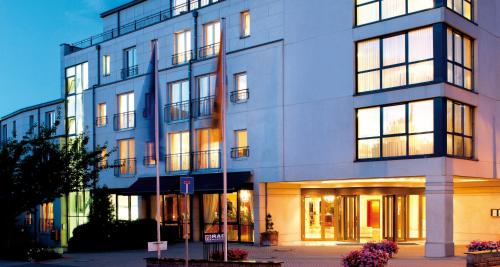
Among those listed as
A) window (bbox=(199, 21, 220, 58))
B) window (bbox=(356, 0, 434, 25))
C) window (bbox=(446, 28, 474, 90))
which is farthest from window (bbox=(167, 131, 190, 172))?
window (bbox=(446, 28, 474, 90))

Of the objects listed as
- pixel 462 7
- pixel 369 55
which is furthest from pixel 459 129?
pixel 462 7

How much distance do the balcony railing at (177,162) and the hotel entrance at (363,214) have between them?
661 centimetres

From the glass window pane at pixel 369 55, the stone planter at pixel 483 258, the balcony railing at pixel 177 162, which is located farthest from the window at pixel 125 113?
the stone planter at pixel 483 258

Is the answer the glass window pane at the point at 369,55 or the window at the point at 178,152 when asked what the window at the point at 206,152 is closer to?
the window at the point at 178,152

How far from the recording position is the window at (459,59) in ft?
88.8

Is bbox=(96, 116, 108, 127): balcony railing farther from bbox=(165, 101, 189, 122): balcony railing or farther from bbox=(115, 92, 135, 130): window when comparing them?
bbox=(165, 101, 189, 122): balcony railing

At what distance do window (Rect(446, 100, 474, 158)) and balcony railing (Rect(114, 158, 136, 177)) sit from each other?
19131mm

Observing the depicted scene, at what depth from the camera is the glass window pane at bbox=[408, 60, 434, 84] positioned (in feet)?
87.0

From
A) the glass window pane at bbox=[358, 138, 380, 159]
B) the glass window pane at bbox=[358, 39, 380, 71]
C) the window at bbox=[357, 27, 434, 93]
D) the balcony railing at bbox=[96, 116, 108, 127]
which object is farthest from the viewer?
Result: the balcony railing at bbox=[96, 116, 108, 127]

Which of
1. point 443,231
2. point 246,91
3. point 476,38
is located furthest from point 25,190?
point 476,38

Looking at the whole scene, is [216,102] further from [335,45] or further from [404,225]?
[404,225]

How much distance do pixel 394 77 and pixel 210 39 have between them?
11.5 meters

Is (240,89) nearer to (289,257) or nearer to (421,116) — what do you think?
(421,116)

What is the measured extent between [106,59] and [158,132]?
20.0 m
